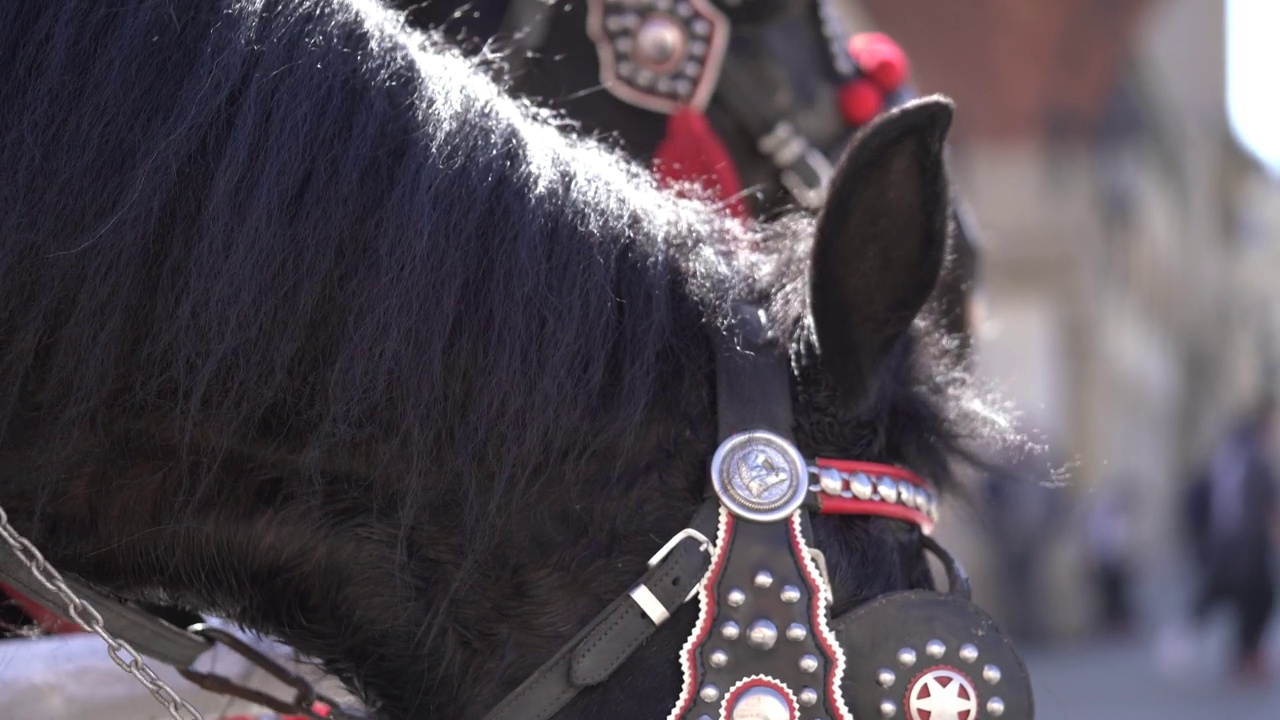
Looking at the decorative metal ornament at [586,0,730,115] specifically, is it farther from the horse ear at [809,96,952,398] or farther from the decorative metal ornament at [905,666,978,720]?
the decorative metal ornament at [905,666,978,720]

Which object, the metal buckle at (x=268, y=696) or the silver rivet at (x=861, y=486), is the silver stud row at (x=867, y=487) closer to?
the silver rivet at (x=861, y=486)

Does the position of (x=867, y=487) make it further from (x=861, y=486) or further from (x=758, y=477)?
(x=758, y=477)

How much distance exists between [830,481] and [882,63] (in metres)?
1.50

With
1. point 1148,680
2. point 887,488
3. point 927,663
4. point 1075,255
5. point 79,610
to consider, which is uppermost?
point 1075,255

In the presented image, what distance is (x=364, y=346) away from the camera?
1.14m

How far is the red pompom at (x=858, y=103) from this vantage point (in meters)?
2.42

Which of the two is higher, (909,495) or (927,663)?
(909,495)

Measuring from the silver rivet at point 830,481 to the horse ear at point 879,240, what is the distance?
75 mm

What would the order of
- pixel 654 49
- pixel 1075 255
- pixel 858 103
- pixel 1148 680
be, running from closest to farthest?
pixel 654 49 < pixel 858 103 < pixel 1148 680 < pixel 1075 255

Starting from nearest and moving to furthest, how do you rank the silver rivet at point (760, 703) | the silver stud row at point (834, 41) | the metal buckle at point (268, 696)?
the silver rivet at point (760, 703) < the metal buckle at point (268, 696) < the silver stud row at point (834, 41)

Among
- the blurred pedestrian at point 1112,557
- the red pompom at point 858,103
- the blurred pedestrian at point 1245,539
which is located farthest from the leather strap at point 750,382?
the blurred pedestrian at point 1112,557

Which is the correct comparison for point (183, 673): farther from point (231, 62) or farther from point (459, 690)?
point (231, 62)

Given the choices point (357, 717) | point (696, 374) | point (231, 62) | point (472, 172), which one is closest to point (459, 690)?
point (357, 717)

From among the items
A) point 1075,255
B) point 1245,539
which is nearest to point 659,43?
point 1245,539
